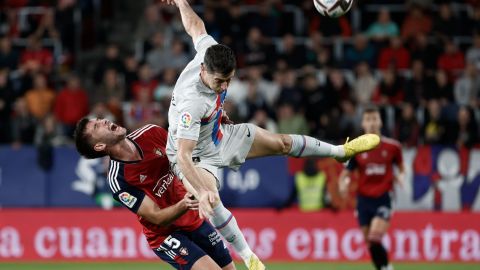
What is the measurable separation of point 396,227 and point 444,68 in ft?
12.0

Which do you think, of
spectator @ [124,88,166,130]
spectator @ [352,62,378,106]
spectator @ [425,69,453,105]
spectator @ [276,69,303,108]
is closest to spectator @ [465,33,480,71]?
A: spectator @ [425,69,453,105]

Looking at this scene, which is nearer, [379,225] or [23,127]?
[379,225]

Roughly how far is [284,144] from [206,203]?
1.56m

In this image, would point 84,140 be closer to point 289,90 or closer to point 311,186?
point 311,186

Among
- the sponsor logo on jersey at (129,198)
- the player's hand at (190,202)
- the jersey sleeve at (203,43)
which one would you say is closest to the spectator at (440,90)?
the jersey sleeve at (203,43)

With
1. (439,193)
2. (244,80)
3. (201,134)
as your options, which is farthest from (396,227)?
(201,134)

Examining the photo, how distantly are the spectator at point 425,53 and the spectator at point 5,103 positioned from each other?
22.2 feet

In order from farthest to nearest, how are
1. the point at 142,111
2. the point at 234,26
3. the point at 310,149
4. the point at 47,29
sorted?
the point at 47,29
the point at 234,26
the point at 142,111
the point at 310,149

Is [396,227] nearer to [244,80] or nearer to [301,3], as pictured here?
[244,80]

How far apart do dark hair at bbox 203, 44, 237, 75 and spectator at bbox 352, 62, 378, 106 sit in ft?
29.4

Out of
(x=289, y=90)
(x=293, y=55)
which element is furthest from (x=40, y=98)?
(x=293, y=55)

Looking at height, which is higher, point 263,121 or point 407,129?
point 263,121

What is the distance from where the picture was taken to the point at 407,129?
16.0 meters

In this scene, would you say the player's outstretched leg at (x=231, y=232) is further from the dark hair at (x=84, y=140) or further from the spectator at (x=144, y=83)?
the spectator at (x=144, y=83)
